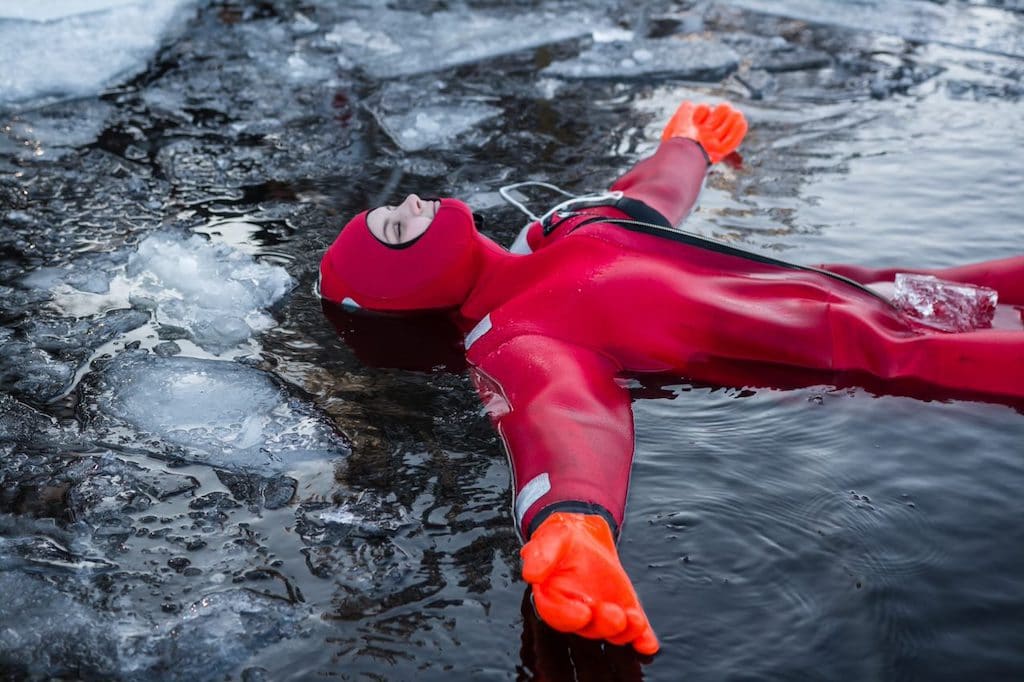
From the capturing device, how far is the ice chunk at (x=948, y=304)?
9.59 feet

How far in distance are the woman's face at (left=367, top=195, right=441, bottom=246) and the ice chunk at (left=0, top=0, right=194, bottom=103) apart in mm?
A: 2807

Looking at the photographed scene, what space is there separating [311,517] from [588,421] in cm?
70

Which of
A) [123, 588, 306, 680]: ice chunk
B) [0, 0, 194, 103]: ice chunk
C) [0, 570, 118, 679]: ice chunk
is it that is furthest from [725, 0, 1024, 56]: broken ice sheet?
[0, 570, 118, 679]: ice chunk

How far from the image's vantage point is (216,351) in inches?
118

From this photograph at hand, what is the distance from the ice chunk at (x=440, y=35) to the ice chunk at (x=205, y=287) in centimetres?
236

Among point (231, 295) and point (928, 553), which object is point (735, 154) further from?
point (928, 553)

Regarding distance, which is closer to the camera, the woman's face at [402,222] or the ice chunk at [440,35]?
the woman's face at [402,222]

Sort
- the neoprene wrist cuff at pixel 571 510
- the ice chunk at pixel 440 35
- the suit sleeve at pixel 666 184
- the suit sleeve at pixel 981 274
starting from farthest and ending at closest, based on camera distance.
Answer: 1. the ice chunk at pixel 440 35
2. the suit sleeve at pixel 666 184
3. the suit sleeve at pixel 981 274
4. the neoprene wrist cuff at pixel 571 510

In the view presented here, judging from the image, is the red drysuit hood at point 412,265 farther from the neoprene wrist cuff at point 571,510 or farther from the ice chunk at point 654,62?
the ice chunk at point 654,62

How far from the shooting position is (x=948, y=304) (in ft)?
9.72

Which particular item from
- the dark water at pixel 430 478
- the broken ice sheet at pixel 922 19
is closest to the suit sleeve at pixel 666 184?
the dark water at pixel 430 478

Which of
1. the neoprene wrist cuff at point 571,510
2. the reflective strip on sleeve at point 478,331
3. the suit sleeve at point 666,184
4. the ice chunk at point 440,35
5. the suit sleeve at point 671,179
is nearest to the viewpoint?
the neoprene wrist cuff at point 571,510

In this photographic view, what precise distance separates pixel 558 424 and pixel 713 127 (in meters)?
2.39

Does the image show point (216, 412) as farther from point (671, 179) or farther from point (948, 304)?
point (948, 304)
